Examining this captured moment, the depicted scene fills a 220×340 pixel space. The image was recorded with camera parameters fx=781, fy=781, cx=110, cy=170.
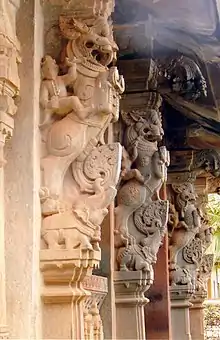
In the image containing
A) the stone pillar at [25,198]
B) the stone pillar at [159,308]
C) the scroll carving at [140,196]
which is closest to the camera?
the stone pillar at [25,198]

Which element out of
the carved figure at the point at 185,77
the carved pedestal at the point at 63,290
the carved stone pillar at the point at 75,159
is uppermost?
the carved figure at the point at 185,77

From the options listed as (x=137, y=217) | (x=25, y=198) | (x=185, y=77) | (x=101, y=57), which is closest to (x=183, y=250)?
(x=137, y=217)

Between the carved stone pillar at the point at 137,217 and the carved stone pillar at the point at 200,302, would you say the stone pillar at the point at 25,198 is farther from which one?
the carved stone pillar at the point at 200,302

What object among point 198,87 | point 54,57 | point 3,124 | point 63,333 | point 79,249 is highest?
point 198,87

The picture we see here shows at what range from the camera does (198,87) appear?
6277 millimetres

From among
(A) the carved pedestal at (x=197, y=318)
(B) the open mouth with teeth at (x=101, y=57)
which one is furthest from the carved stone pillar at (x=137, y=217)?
(A) the carved pedestal at (x=197, y=318)

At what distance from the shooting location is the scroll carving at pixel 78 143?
12.4ft

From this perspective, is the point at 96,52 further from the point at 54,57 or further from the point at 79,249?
the point at 79,249

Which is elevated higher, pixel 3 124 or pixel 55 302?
pixel 3 124

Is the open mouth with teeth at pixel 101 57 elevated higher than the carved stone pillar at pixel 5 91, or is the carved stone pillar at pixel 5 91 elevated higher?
the open mouth with teeth at pixel 101 57

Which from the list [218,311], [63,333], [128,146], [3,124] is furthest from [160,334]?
[218,311]

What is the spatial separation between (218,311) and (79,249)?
16276 millimetres

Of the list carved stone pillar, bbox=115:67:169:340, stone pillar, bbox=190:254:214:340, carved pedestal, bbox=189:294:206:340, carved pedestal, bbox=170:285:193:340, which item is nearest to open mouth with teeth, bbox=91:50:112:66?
carved stone pillar, bbox=115:67:169:340

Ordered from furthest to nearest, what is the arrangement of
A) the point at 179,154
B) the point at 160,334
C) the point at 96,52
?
the point at 179,154
the point at 160,334
the point at 96,52
